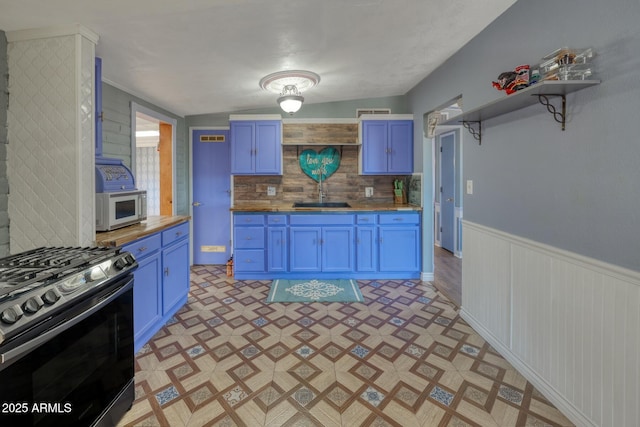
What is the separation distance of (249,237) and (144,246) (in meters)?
1.68

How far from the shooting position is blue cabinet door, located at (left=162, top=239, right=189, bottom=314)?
2.70 meters

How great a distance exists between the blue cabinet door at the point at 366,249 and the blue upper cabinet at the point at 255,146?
145 cm

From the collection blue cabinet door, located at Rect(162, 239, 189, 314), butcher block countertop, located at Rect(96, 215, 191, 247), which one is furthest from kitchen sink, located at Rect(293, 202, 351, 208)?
butcher block countertop, located at Rect(96, 215, 191, 247)

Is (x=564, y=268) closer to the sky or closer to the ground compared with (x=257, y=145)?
closer to the ground

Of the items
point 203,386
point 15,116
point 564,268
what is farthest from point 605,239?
point 15,116

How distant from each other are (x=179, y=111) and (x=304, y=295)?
2985 mm

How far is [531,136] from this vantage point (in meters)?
1.97

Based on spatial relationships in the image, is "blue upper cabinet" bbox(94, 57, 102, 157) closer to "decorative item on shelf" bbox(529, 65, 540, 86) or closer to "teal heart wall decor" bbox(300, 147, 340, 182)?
"teal heart wall decor" bbox(300, 147, 340, 182)

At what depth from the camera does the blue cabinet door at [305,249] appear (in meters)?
3.95

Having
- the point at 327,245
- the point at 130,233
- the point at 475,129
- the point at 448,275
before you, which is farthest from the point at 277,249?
A: the point at 475,129

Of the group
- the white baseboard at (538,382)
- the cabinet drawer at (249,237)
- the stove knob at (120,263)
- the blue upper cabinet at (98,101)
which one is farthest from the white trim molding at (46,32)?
the white baseboard at (538,382)

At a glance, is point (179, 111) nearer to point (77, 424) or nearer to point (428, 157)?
point (428, 157)

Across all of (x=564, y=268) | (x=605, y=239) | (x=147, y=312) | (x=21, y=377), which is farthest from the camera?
(x=147, y=312)

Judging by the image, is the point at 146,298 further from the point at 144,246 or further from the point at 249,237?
the point at 249,237
